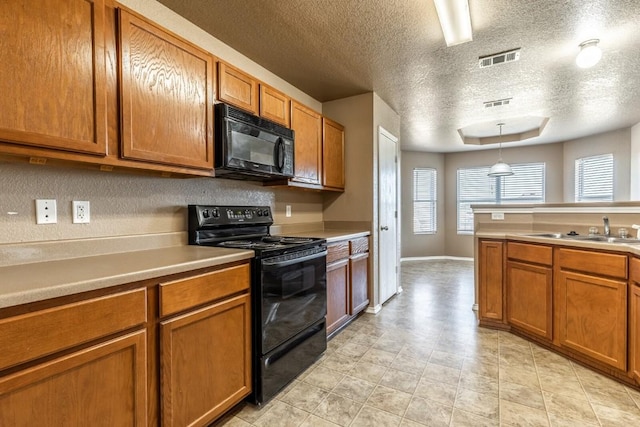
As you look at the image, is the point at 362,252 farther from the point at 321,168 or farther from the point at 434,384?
the point at 434,384

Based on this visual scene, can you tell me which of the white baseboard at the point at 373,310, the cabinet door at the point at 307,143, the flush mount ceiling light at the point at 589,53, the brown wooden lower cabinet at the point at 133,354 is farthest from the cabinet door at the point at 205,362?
the flush mount ceiling light at the point at 589,53

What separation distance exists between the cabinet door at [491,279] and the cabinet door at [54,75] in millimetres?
3149

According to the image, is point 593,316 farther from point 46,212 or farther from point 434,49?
point 46,212

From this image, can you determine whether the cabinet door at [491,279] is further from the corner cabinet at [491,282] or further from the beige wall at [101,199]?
the beige wall at [101,199]

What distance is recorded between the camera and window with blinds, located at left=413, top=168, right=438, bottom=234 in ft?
22.7

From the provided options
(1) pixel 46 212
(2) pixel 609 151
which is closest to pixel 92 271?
(1) pixel 46 212

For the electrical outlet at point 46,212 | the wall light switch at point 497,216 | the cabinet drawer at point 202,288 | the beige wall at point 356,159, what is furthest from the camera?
the beige wall at point 356,159

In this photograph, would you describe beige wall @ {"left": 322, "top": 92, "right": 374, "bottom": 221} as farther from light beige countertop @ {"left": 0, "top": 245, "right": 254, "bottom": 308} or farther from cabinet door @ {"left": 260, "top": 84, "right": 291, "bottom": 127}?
light beige countertop @ {"left": 0, "top": 245, "right": 254, "bottom": 308}

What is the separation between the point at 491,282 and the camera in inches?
116

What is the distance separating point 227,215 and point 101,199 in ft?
2.67

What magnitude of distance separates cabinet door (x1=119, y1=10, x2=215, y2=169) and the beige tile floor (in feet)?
5.07

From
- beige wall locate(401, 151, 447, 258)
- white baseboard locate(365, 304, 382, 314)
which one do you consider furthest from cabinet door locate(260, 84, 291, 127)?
beige wall locate(401, 151, 447, 258)

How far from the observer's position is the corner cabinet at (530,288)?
248 cm

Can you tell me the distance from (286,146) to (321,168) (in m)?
0.67
